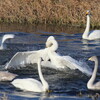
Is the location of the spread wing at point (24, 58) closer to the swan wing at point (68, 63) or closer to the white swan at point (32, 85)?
the swan wing at point (68, 63)

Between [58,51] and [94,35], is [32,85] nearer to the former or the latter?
[58,51]

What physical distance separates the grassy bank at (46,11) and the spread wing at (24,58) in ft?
23.4

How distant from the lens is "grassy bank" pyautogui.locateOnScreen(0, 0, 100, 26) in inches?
789

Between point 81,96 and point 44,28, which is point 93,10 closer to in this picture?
point 44,28

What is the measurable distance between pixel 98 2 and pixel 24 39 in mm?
4605

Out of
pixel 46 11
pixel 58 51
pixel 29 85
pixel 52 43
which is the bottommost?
pixel 29 85

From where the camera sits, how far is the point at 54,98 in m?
9.91

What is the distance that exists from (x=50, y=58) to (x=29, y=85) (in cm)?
242

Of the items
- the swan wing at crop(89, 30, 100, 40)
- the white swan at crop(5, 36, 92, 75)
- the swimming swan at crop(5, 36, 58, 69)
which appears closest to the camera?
the white swan at crop(5, 36, 92, 75)

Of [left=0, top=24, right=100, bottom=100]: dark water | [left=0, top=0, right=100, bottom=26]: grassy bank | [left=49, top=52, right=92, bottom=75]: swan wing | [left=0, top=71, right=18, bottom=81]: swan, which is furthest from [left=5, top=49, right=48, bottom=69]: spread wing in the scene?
[left=0, top=0, right=100, bottom=26]: grassy bank

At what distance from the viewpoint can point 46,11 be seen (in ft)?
67.7

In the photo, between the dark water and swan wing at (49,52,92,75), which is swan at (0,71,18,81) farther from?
swan wing at (49,52,92,75)

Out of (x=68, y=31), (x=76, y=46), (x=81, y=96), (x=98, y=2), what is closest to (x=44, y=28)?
(x=68, y=31)

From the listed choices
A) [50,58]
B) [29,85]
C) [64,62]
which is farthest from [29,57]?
[29,85]
